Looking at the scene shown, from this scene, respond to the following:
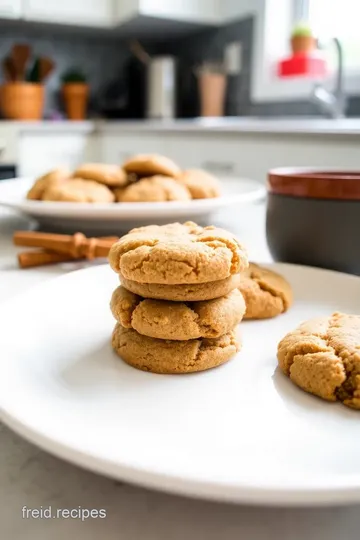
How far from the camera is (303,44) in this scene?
2.64m

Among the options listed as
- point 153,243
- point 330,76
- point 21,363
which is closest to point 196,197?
point 153,243

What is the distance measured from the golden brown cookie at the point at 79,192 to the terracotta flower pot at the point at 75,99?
9.50 ft

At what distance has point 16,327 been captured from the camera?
0.53 meters

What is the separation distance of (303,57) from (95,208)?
2111 mm

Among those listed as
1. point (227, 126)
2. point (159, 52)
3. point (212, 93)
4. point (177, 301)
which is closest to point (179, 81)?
point (159, 52)

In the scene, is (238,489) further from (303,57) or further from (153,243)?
(303,57)

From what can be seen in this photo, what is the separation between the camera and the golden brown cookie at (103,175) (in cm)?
105

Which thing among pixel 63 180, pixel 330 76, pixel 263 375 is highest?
pixel 330 76

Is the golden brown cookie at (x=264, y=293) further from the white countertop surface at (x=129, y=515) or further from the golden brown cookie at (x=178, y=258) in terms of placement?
the white countertop surface at (x=129, y=515)

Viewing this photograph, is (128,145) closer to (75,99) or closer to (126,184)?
(75,99)

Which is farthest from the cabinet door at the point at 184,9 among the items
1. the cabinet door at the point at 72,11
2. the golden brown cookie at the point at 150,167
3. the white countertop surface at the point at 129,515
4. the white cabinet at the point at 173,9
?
the white countertop surface at the point at 129,515

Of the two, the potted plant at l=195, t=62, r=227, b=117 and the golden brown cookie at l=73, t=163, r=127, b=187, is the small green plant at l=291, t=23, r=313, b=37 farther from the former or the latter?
the golden brown cookie at l=73, t=163, r=127, b=187

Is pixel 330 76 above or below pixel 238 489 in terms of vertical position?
above

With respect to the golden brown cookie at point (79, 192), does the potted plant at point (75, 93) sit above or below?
above
